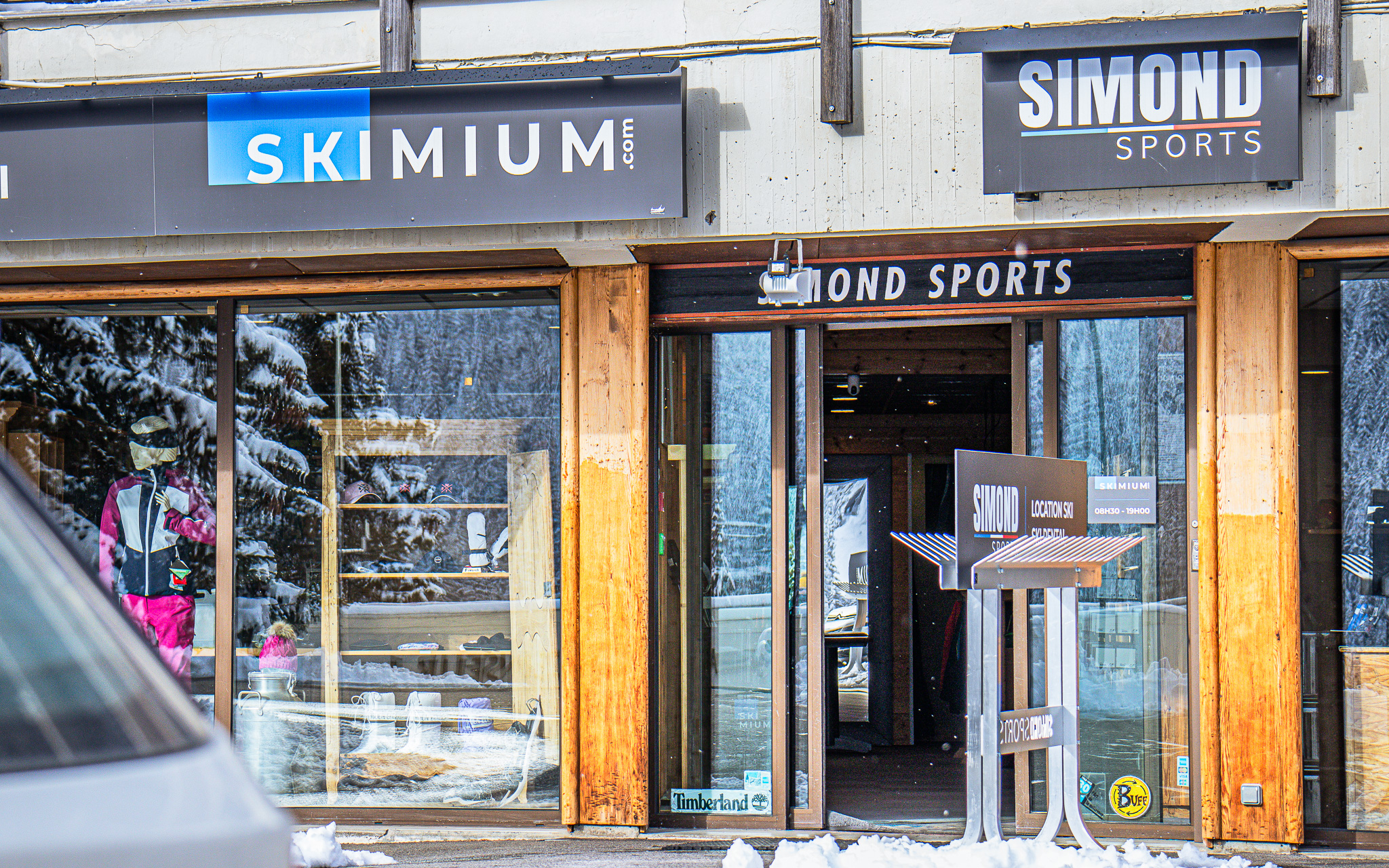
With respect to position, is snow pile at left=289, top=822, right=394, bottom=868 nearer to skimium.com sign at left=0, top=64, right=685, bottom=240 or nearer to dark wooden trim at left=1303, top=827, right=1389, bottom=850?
skimium.com sign at left=0, top=64, right=685, bottom=240

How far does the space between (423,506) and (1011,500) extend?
11.2 ft

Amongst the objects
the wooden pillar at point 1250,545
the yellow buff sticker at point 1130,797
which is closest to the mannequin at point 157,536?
the yellow buff sticker at point 1130,797

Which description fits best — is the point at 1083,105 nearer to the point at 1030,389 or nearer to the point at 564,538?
the point at 1030,389

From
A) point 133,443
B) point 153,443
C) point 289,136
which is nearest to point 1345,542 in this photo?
point 289,136

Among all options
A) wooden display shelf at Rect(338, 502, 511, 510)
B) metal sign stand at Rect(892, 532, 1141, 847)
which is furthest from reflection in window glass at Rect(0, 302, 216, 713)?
metal sign stand at Rect(892, 532, 1141, 847)

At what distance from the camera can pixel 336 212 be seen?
223 inches

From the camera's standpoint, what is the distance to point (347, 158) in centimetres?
564

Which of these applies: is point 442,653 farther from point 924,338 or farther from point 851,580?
point 851,580

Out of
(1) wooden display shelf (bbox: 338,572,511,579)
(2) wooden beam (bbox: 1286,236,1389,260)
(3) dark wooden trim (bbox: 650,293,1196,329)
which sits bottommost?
(1) wooden display shelf (bbox: 338,572,511,579)

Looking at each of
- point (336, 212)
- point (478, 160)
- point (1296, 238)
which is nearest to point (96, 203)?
point (336, 212)

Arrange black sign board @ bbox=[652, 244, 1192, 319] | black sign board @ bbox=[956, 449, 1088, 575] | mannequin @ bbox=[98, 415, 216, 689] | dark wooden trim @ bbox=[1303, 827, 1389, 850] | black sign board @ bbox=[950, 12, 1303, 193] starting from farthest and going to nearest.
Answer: mannequin @ bbox=[98, 415, 216, 689]
black sign board @ bbox=[652, 244, 1192, 319]
dark wooden trim @ bbox=[1303, 827, 1389, 850]
black sign board @ bbox=[950, 12, 1303, 193]
black sign board @ bbox=[956, 449, 1088, 575]

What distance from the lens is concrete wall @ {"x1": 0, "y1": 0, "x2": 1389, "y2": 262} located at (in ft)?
17.2

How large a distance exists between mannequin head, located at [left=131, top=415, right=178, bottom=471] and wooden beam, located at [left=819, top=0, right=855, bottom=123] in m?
4.12

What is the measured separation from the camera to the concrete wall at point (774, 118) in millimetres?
5242
